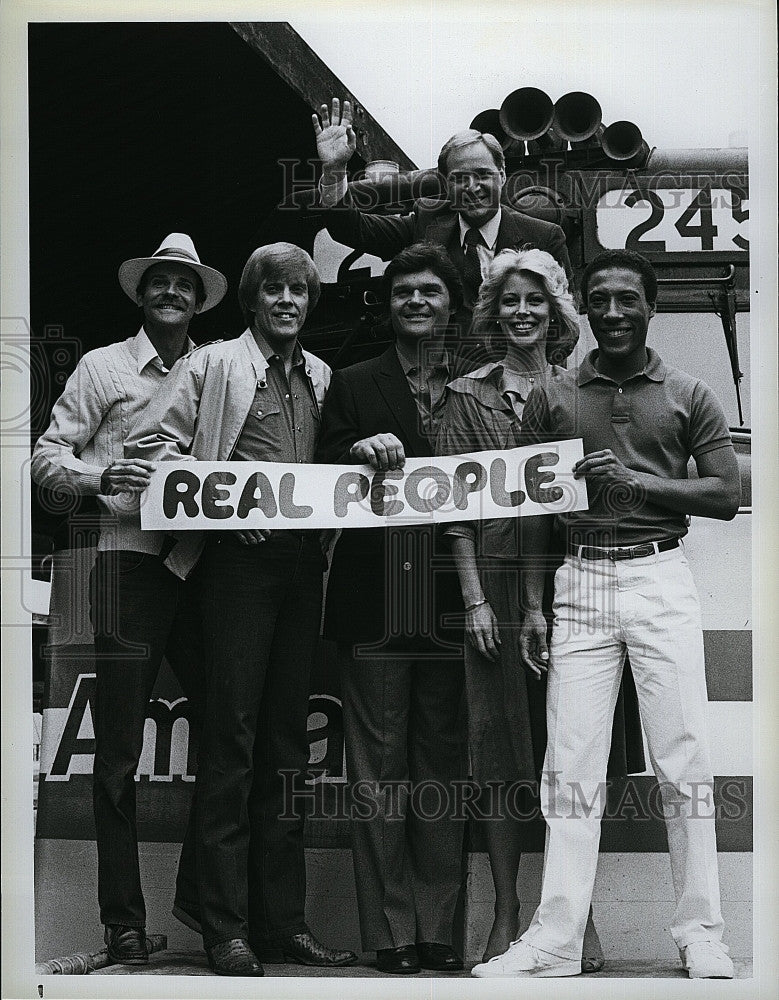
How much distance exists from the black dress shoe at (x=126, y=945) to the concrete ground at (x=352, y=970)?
28 millimetres

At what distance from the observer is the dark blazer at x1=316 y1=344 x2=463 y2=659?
3764 millimetres

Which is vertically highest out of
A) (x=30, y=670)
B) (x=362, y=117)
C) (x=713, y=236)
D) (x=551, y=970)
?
(x=362, y=117)

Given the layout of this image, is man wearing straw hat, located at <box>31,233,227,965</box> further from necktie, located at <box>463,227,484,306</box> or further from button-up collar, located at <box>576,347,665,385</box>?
button-up collar, located at <box>576,347,665,385</box>

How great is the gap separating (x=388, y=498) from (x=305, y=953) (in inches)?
61.6

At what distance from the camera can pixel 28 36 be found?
396cm

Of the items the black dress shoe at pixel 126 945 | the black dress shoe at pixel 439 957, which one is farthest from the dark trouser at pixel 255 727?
the black dress shoe at pixel 439 957

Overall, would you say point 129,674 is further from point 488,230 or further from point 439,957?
point 488,230

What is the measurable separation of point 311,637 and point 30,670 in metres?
1.03

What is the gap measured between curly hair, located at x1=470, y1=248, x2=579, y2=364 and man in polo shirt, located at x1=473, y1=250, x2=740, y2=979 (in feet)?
0.27

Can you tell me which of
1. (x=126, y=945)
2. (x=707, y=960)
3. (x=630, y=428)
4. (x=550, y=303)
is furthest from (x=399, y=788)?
(x=550, y=303)

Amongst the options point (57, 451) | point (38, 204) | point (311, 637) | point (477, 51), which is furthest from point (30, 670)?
point (477, 51)

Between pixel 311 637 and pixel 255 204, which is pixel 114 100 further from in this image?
pixel 311 637

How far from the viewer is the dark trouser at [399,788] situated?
Answer: 147 inches

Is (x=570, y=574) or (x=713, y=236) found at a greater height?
(x=713, y=236)
